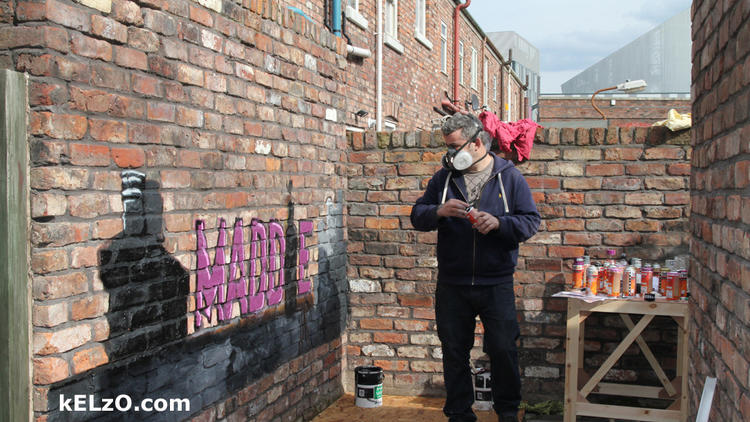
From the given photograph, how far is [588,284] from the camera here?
15.3 ft

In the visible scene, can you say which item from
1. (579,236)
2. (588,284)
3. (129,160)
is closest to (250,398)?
(129,160)

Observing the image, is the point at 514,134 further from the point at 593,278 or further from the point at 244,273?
the point at 244,273

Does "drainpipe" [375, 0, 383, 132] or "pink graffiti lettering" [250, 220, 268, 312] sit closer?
"pink graffiti lettering" [250, 220, 268, 312]

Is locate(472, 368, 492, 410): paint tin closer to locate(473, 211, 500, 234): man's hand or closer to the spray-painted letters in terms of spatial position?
the spray-painted letters

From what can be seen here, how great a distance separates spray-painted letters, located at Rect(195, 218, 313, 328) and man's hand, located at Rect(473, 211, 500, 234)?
4.60ft

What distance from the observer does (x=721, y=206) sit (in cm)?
252

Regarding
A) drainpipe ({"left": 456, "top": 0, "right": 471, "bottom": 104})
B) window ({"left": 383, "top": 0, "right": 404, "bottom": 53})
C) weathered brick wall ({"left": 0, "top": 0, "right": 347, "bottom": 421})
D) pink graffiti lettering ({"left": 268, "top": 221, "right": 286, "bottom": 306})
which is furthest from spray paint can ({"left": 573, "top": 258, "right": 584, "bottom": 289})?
drainpipe ({"left": 456, "top": 0, "right": 471, "bottom": 104})

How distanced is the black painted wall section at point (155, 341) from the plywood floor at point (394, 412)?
3.00 ft

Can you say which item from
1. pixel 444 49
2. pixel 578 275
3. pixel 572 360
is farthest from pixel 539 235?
pixel 444 49

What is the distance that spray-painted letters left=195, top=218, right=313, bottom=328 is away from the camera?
3.52 metres

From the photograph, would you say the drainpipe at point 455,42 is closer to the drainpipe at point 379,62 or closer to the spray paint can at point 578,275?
the drainpipe at point 379,62

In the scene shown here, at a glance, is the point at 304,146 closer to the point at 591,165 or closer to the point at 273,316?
the point at 273,316

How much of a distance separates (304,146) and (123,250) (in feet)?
6.98

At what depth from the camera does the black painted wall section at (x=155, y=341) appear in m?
2.80
